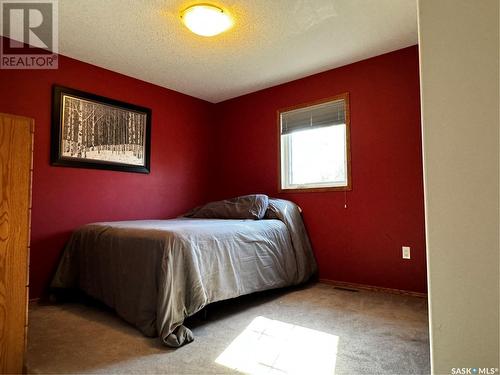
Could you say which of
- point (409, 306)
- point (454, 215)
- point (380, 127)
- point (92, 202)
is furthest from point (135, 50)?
point (409, 306)

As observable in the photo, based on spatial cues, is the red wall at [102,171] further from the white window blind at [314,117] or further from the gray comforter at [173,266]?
the white window blind at [314,117]

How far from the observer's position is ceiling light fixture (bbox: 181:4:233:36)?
2141mm

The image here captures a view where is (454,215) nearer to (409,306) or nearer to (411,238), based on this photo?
(409,306)

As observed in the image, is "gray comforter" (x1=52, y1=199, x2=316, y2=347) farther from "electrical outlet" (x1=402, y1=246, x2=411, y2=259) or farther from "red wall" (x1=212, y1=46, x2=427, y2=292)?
"electrical outlet" (x1=402, y1=246, x2=411, y2=259)

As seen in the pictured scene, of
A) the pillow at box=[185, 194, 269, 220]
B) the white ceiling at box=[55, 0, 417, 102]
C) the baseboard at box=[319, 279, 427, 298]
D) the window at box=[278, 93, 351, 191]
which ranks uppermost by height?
the white ceiling at box=[55, 0, 417, 102]

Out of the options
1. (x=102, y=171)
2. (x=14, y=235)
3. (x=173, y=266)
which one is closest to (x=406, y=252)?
(x=173, y=266)

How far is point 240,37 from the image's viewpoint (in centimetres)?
260

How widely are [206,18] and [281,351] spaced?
2.23 meters

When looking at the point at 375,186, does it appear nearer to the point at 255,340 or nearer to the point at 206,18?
the point at 255,340

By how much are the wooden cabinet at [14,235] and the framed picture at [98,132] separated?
1.55m

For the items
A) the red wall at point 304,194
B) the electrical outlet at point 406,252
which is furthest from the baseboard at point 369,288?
the electrical outlet at point 406,252

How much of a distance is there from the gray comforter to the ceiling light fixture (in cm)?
148

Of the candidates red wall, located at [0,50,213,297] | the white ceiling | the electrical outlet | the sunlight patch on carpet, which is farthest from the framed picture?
the electrical outlet

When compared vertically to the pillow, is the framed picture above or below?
above
